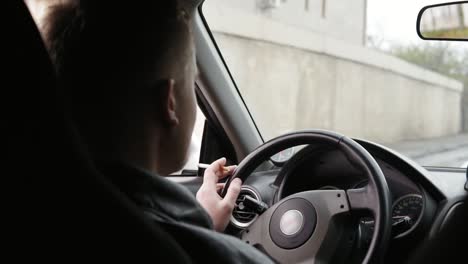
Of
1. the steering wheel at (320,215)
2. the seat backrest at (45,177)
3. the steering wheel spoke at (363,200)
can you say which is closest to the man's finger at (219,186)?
the steering wheel at (320,215)

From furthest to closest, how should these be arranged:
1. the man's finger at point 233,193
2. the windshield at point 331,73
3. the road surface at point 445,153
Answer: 1. the windshield at point 331,73
2. the road surface at point 445,153
3. the man's finger at point 233,193

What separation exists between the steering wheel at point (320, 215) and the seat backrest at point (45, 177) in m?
1.05

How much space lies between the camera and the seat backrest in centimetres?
98

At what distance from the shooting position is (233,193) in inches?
82.9

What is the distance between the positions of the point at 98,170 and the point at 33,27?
11.2 inches

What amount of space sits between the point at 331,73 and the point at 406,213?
516cm

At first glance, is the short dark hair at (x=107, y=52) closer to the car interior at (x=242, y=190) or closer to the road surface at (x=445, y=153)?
the car interior at (x=242, y=190)

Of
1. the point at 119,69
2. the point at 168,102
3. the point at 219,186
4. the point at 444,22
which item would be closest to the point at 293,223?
the point at 219,186

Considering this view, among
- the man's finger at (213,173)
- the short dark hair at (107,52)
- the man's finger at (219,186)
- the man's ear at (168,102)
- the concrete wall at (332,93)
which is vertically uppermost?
the short dark hair at (107,52)

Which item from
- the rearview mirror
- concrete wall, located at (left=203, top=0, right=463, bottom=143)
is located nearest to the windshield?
concrete wall, located at (left=203, top=0, right=463, bottom=143)

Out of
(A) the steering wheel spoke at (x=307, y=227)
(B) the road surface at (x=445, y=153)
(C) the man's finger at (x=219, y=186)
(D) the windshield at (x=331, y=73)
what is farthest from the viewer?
(D) the windshield at (x=331, y=73)

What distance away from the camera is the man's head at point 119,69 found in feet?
3.61

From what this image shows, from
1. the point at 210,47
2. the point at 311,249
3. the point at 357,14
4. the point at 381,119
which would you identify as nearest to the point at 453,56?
the point at 210,47

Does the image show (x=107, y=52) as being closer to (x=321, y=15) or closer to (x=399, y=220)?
(x=399, y=220)
